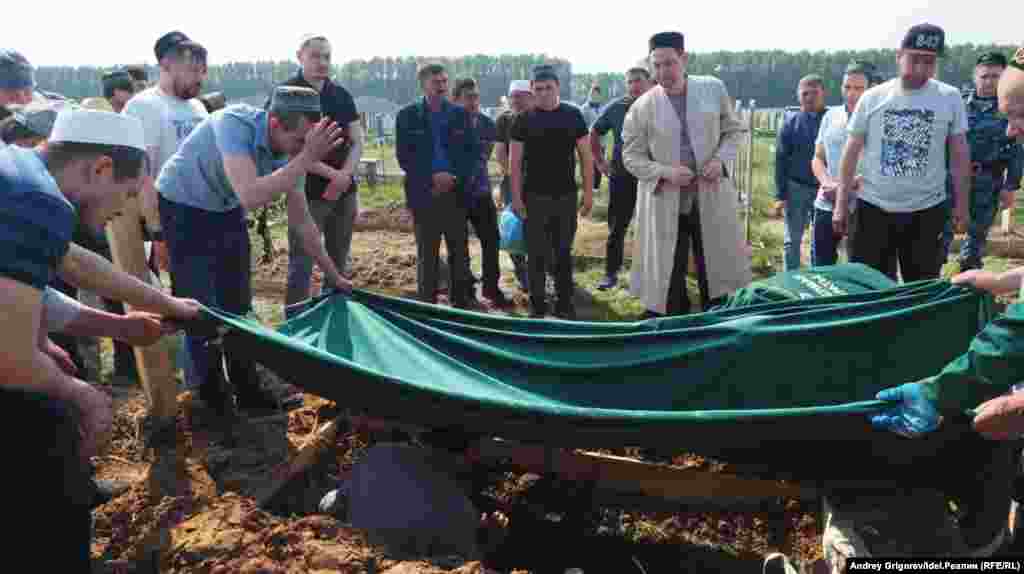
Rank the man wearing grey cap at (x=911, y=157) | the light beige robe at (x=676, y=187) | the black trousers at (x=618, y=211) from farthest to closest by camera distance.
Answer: the black trousers at (x=618, y=211) < the light beige robe at (x=676, y=187) < the man wearing grey cap at (x=911, y=157)

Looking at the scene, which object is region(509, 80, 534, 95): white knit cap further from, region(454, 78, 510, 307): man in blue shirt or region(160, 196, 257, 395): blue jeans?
region(160, 196, 257, 395): blue jeans

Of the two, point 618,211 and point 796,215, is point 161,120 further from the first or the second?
point 796,215

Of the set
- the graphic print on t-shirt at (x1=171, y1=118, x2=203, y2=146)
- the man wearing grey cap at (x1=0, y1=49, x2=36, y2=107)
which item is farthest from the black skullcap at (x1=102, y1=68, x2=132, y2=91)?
the graphic print on t-shirt at (x1=171, y1=118, x2=203, y2=146)

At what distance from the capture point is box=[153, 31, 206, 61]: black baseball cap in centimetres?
444

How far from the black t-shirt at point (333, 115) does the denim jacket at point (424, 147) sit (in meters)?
0.45

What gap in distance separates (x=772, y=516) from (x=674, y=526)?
0.39m

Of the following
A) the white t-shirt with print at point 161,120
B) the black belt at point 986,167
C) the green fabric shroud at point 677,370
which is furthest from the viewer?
the black belt at point 986,167

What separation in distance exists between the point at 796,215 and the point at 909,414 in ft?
13.6

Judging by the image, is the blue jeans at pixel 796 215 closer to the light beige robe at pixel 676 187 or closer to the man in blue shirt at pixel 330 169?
the light beige robe at pixel 676 187

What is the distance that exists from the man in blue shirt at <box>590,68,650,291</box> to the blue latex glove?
14.6 ft

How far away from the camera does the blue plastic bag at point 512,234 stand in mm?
6691

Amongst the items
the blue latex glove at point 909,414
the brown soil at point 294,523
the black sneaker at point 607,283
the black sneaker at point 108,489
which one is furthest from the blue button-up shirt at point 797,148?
the black sneaker at point 108,489

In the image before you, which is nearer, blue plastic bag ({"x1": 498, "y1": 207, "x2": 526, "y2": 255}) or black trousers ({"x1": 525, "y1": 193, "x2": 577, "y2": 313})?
black trousers ({"x1": 525, "y1": 193, "x2": 577, "y2": 313})

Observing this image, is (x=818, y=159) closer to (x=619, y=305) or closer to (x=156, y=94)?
(x=619, y=305)
